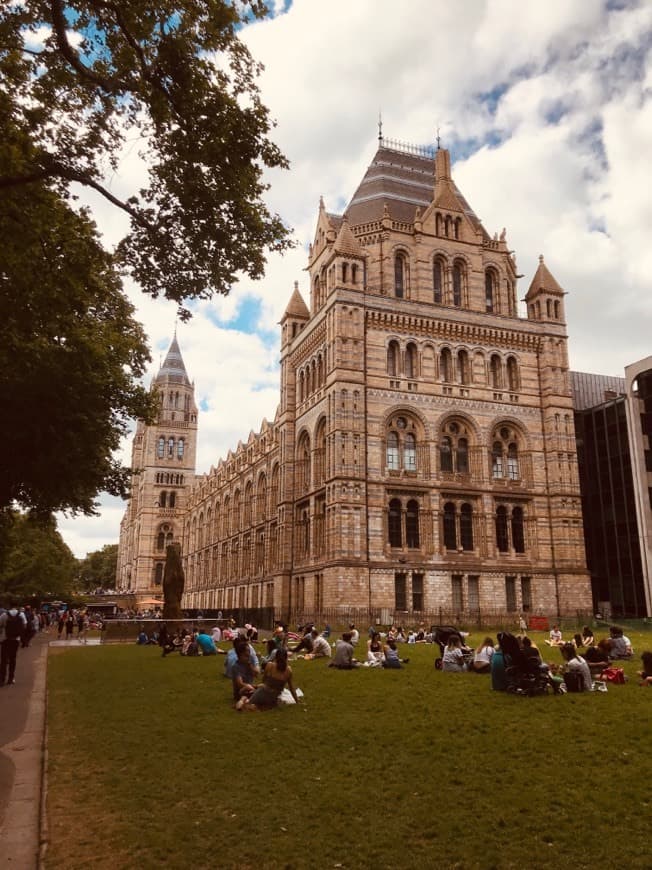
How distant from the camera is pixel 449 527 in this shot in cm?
4300

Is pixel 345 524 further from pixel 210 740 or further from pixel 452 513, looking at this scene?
pixel 210 740

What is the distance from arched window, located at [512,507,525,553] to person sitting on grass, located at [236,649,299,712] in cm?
3283

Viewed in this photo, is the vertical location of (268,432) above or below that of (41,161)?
above

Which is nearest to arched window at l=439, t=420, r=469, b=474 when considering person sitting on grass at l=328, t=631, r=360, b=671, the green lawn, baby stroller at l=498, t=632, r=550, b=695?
person sitting on grass at l=328, t=631, r=360, b=671

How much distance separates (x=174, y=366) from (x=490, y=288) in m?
74.3

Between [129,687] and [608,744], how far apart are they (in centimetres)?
1168

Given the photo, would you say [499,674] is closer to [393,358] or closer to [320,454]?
[320,454]

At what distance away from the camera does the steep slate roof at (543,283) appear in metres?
48.8

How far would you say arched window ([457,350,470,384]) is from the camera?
150 ft

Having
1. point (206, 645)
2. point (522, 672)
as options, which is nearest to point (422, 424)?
point (206, 645)

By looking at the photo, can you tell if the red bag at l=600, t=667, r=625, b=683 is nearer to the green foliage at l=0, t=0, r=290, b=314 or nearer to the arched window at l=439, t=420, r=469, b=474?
the green foliage at l=0, t=0, r=290, b=314

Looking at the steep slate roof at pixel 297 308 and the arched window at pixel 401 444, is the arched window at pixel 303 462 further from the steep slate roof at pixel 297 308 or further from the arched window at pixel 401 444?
the steep slate roof at pixel 297 308

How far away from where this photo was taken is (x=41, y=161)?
12.5 metres

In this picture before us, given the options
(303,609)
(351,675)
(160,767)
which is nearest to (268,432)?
(303,609)
